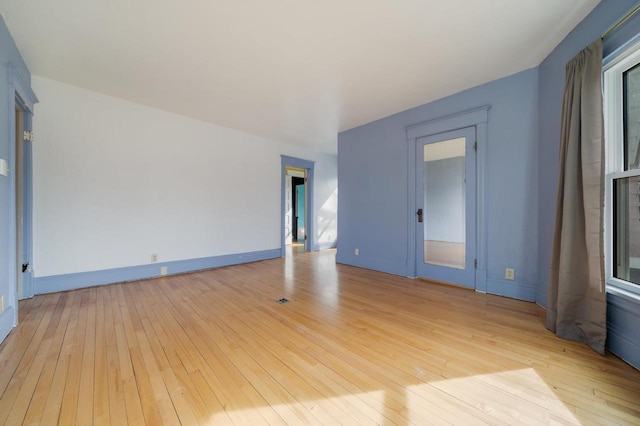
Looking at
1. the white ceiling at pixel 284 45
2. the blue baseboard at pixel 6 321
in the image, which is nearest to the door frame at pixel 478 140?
the white ceiling at pixel 284 45

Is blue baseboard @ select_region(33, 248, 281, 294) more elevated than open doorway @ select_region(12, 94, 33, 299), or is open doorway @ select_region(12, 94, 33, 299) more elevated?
open doorway @ select_region(12, 94, 33, 299)

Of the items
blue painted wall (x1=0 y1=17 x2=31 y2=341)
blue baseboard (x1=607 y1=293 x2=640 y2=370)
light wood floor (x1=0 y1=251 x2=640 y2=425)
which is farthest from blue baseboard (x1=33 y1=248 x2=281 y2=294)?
blue baseboard (x1=607 y1=293 x2=640 y2=370)

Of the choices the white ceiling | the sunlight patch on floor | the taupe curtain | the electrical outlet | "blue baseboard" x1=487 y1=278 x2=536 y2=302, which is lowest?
the sunlight patch on floor

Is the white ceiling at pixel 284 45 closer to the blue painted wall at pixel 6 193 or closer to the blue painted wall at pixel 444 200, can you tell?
the blue painted wall at pixel 6 193

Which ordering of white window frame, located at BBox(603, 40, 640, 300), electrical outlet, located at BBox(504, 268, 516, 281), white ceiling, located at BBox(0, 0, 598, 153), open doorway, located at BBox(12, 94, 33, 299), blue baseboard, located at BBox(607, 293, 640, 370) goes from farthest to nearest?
electrical outlet, located at BBox(504, 268, 516, 281), open doorway, located at BBox(12, 94, 33, 299), white ceiling, located at BBox(0, 0, 598, 153), white window frame, located at BBox(603, 40, 640, 300), blue baseboard, located at BBox(607, 293, 640, 370)

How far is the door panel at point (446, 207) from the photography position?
326 centimetres

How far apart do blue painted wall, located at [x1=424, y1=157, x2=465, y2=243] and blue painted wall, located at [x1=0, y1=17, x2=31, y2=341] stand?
465cm

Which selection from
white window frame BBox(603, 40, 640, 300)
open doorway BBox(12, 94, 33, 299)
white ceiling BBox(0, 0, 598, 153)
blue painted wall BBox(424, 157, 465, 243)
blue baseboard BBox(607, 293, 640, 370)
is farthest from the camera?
blue painted wall BBox(424, 157, 465, 243)

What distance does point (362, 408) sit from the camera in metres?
1.31

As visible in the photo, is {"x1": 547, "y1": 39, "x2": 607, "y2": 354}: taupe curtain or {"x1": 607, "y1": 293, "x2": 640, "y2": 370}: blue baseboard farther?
{"x1": 547, "y1": 39, "x2": 607, "y2": 354}: taupe curtain

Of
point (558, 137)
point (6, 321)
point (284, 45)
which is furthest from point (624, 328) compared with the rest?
point (6, 321)

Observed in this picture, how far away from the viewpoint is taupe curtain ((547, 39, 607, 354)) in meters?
1.80

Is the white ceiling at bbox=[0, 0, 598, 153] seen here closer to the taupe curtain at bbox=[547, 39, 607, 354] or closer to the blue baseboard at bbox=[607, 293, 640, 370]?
the taupe curtain at bbox=[547, 39, 607, 354]

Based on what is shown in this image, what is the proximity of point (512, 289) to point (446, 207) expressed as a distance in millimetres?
1273
